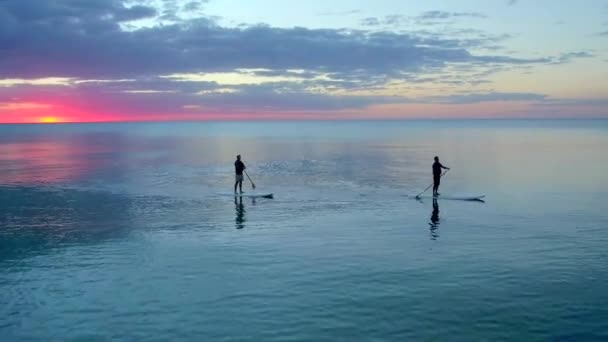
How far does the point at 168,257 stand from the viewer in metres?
21.5

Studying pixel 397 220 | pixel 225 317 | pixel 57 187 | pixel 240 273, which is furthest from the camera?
pixel 57 187

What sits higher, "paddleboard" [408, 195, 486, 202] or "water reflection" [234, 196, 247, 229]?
"paddleboard" [408, 195, 486, 202]

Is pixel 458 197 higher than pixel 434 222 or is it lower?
higher

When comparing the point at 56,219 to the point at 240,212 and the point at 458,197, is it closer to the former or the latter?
the point at 240,212

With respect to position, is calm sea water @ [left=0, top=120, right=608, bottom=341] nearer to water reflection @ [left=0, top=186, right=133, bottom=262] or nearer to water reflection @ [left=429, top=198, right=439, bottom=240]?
water reflection @ [left=0, top=186, right=133, bottom=262]

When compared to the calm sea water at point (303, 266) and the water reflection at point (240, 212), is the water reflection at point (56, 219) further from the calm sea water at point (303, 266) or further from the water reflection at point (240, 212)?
the water reflection at point (240, 212)

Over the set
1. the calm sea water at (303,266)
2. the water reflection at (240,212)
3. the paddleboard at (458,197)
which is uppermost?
the paddleboard at (458,197)

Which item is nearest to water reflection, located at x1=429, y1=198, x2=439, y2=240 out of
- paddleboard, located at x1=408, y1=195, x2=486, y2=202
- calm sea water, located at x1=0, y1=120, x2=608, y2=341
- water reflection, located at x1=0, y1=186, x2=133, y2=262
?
calm sea water, located at x1=0, y1=120, x2=608, y2=341

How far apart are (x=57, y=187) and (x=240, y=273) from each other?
30448 millimetres

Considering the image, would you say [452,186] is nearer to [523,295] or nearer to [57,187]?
[523,295]

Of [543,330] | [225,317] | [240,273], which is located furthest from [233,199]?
[543,330]

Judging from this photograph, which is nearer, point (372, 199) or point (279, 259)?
point (279, 259)

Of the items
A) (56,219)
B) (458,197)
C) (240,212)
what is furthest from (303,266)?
(458,197)

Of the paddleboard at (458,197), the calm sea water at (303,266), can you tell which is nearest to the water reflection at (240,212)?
the calm sea water at (303,266)
